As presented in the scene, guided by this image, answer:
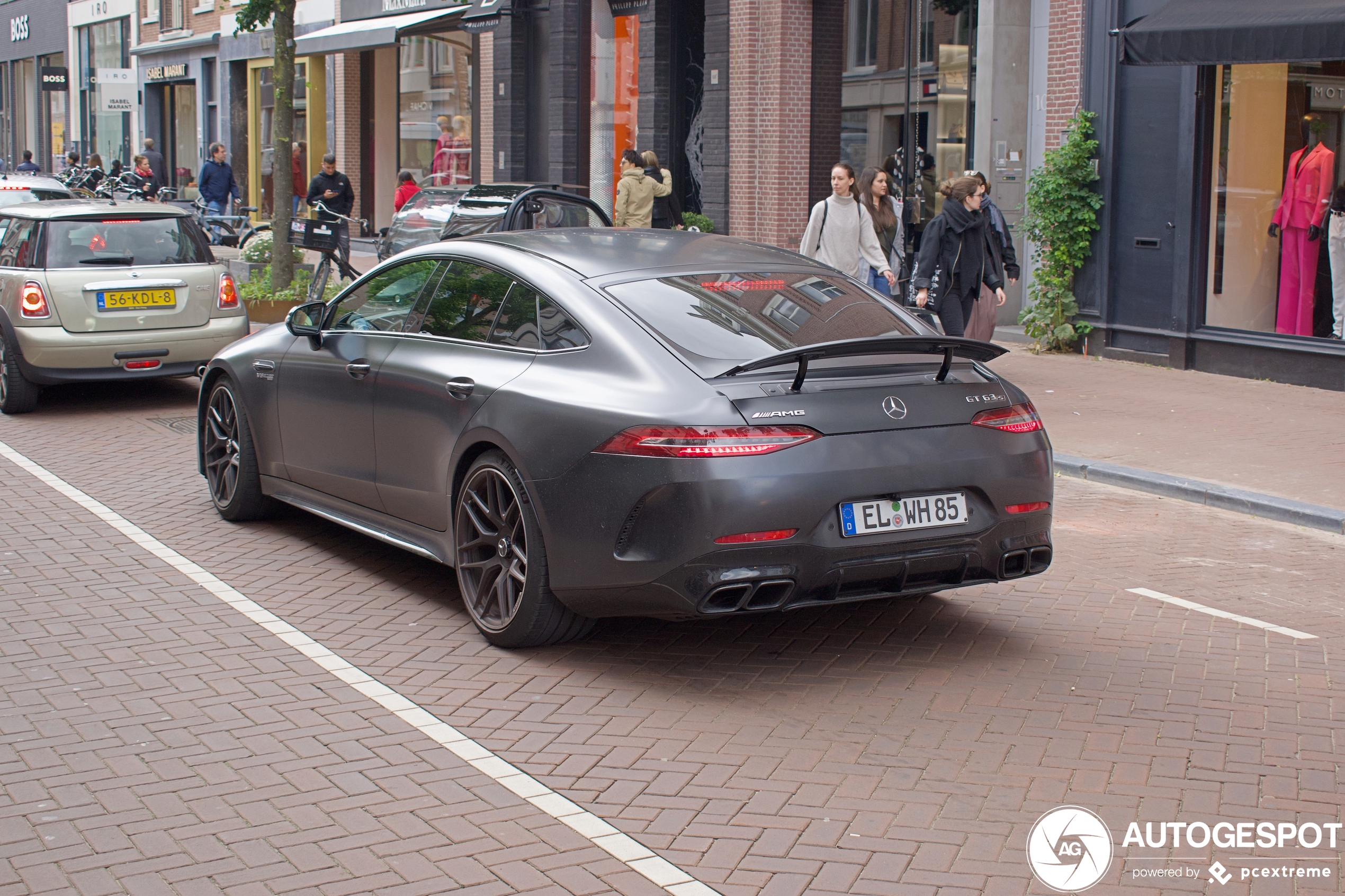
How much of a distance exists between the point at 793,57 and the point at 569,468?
1715cm

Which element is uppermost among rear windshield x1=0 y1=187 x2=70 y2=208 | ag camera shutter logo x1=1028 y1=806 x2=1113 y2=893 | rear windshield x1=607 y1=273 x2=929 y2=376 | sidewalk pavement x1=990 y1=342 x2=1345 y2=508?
rear windshield x1=0 y1=187 x2=70 y2=208

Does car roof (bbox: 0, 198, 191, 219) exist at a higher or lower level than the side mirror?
higher

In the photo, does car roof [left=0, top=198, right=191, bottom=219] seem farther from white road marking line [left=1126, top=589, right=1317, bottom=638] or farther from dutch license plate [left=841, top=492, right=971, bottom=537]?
dutch license plate [left=841, top=492, right=971, bottom=537]

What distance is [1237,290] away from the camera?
14094 millimetres

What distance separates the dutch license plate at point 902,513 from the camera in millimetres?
4988

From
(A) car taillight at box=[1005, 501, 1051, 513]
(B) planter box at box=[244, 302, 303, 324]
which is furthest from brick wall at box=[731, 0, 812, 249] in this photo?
(A) car taillight at box=[1005, 501, 1051, 513]

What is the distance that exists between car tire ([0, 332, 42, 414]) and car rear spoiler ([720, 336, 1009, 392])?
8.12 m

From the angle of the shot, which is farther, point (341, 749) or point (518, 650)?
point (518, 650)

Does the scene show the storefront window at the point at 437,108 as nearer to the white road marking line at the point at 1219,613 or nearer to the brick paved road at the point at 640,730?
the brick paved road at the point at 640,730

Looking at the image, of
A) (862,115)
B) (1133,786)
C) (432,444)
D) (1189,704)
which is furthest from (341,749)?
(862,115)

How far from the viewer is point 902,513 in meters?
5.09

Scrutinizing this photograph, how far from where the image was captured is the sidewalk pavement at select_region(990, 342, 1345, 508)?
9297mm

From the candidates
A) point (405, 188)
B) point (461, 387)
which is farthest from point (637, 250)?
point (405, 188)

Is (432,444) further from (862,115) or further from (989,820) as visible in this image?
(862,115)
